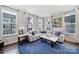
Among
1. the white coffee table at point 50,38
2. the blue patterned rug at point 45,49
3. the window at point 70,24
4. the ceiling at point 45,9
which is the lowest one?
the blue patterned rug at point 45,49

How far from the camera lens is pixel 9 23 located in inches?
82.5

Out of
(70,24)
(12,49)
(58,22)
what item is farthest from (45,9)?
(12,49)

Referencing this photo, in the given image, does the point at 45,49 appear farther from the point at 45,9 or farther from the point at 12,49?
the point at 45,9

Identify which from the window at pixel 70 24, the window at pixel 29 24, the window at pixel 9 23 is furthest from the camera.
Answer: the window at pixel 29 24

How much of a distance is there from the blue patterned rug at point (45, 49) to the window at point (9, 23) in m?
0.43

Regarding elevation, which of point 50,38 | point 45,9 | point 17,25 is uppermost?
point 45,9

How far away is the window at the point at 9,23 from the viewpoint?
2.01 metres

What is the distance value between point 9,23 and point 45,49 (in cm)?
103

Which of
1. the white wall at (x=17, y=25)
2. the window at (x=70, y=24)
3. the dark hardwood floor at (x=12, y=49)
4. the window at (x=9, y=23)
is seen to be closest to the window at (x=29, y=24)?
the white wall at (x=17, y=25)

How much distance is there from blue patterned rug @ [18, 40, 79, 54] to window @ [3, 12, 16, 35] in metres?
0.43

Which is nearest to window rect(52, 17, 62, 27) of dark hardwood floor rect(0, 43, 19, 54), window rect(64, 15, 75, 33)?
window rect(64, 15, 75, 33)

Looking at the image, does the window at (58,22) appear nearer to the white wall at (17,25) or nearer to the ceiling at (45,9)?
the ceiling at (45,9)

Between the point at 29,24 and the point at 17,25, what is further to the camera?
the point at 29,24
